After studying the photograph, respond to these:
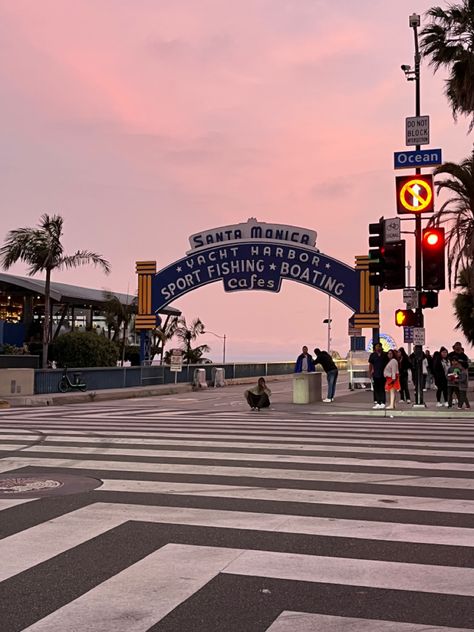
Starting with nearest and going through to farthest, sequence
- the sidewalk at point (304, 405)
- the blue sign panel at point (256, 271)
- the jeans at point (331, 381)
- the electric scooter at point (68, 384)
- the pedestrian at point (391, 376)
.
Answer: the sidewalk at point (304, 405) → the pedestrian at point (391, 376) → the jeans at point (331, 381) → the electric scooter at point (68, 384) → the blue sign panel at point (256, 271)

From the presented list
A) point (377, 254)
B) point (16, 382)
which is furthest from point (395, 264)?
point (16, 382)

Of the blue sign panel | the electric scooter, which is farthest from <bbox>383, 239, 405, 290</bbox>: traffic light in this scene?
the blue sign panel

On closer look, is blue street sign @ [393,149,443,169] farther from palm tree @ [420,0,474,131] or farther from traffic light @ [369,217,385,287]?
palm tree @ [420,0,474,131]

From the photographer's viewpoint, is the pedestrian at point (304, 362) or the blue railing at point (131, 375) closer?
the pedestrian at point (304, 362)

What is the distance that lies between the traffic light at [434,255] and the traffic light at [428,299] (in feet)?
1.59

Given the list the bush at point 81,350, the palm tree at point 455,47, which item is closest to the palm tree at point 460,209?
the palm tree at point 455,47

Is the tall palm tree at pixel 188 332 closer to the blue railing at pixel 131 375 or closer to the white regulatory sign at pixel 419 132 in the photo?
the blue railing at pixel 131 375

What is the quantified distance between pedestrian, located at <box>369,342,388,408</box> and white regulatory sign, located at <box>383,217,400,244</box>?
121 inches

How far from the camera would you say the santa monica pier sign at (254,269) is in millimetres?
35531

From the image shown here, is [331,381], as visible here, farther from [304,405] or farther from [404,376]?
[404,376]

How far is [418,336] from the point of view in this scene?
758 inches

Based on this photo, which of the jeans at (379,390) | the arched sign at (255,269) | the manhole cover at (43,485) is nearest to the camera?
the manhole cover at (43,485)

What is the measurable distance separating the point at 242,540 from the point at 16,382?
2235cm

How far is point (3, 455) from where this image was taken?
10.2 meters
